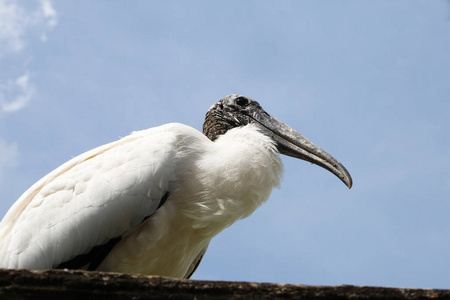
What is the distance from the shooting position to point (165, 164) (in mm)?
5016

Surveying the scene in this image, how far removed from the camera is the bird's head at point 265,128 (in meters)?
5.88

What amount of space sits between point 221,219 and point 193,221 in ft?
0.83

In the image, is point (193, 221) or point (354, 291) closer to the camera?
point (354, 291)

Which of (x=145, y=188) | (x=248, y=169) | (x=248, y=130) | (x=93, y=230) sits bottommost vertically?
(x=93, y=230)

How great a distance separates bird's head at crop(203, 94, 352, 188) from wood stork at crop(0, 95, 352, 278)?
2.2 inches

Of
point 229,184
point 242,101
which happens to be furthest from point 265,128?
point 229,184

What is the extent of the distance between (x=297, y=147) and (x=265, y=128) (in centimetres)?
45

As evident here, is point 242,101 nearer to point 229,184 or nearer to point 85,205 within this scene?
point 229,184

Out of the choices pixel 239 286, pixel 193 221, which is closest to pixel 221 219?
pixel 193 221

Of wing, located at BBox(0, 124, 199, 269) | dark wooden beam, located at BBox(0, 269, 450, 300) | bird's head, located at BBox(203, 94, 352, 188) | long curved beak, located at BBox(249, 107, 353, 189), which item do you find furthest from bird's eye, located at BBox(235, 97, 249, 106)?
dark wooden beam, located at BBox(0, 269, 450, 300)

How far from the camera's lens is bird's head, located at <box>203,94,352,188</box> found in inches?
231

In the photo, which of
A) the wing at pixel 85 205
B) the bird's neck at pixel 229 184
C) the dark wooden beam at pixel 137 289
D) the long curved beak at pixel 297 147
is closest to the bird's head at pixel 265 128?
the long curved beak at pixel 297 147

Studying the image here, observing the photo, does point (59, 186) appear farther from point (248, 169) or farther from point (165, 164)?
point (248, 169)

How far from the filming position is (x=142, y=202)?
4.81 m
